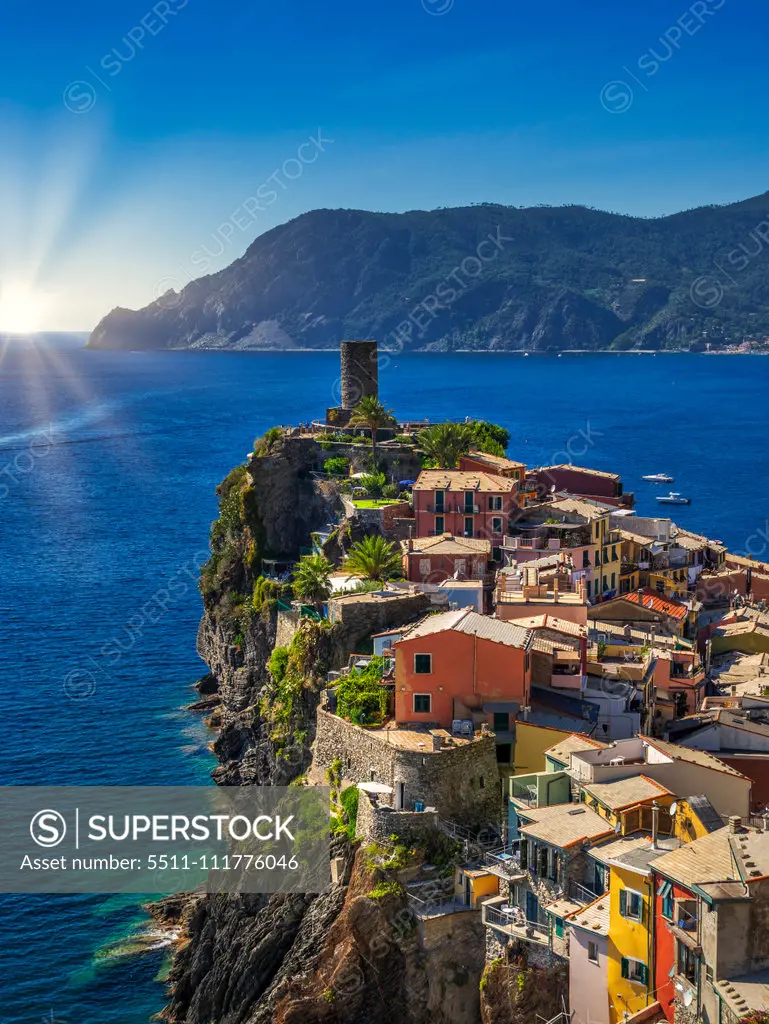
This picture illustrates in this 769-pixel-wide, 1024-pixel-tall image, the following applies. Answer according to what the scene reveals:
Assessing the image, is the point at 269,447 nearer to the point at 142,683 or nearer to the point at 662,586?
the point at 142,683

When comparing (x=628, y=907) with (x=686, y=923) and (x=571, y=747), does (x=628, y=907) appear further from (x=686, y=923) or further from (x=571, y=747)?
(x=571, y=747)

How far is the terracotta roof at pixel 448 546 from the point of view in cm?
5744

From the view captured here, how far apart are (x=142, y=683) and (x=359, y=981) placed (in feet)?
152

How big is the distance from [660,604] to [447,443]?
18431 mm

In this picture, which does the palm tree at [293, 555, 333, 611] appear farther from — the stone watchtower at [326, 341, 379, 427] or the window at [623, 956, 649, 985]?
the stone watchtower at [326, 341, 379, 427]

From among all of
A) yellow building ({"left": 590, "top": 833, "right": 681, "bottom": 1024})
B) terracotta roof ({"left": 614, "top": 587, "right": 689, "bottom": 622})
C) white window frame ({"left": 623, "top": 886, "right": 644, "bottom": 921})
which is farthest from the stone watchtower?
white window frame ({"left": 623, "top": 886, "right": 644, "bottom": 921})

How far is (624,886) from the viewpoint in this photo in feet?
95.5

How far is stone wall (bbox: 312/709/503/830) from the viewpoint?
123ft

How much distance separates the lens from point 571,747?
37812mm

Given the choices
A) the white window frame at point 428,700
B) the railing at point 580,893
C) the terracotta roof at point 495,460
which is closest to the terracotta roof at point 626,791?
the railing at point 580,893

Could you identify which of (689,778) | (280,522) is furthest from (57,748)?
(689,778)

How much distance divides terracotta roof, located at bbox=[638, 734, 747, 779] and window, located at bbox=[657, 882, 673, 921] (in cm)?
831

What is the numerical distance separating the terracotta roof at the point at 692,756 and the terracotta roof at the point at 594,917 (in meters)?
6.21

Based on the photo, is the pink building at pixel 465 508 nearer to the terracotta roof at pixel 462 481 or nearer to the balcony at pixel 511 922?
the terracotta roof at pixel 462 481
